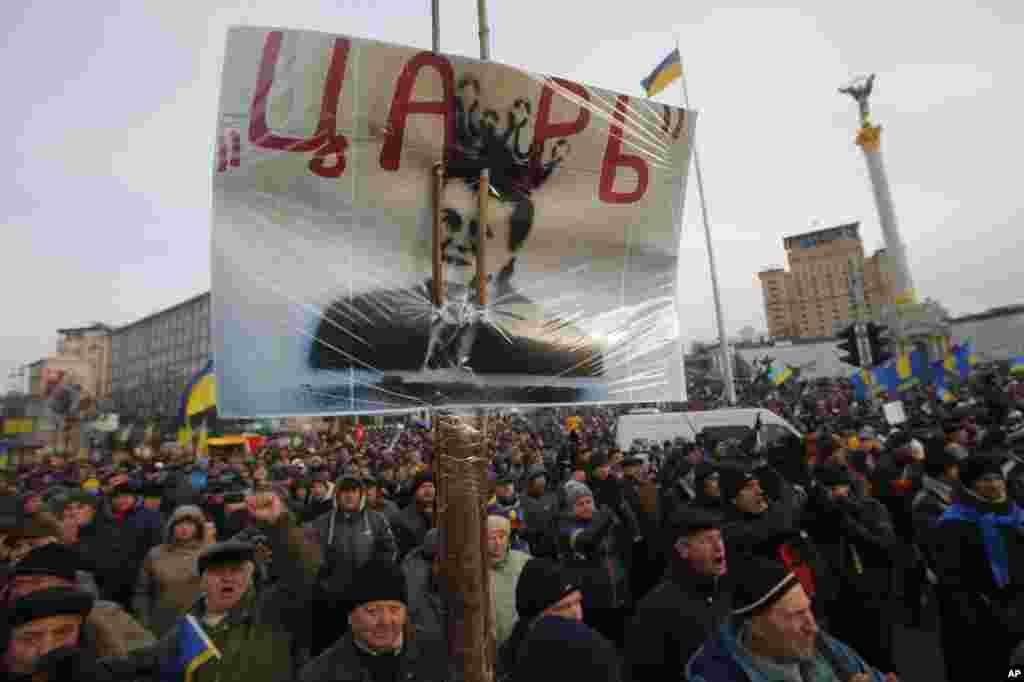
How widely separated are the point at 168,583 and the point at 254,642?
1.53m

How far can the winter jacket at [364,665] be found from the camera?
7.14 ft

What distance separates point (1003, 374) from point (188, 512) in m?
40.3

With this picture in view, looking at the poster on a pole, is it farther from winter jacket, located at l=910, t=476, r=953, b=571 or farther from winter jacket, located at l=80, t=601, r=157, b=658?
winter jacket, located at l=80, t=601, r=157, b=658

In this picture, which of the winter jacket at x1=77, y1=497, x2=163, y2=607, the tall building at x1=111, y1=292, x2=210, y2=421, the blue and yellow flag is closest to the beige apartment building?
the tall building at x1=111, y1=292, x2=210, y2=421

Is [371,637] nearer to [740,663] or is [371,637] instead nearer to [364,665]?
[364,665]

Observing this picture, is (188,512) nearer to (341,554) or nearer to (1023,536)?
(341,554)

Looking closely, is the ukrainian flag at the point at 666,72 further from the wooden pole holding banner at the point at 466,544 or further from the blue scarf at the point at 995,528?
the wooden pole holding banner at the point at 466,544

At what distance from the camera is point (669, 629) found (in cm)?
257

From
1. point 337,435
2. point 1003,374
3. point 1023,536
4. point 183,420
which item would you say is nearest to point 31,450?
point 337,435

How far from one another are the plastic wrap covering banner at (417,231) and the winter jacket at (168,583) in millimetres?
2038

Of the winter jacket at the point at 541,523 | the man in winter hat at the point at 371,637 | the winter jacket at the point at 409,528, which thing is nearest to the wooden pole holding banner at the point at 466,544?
the man in winter hat at the point at 371,637

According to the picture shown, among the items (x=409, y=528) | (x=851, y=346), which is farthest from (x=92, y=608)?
(x=851, y=346)

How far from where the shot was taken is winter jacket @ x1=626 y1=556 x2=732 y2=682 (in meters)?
2.51

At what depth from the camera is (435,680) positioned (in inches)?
97.0
